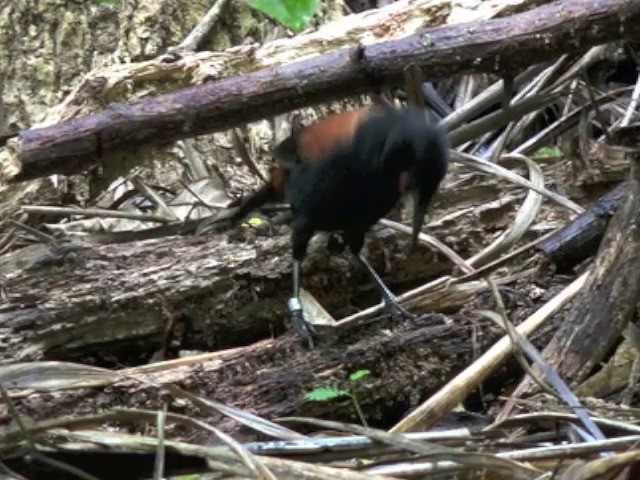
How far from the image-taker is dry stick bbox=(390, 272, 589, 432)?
Result: 2.52 m

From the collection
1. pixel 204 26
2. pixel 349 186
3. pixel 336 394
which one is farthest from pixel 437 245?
pixel 204 26

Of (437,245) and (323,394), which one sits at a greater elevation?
(437,245)

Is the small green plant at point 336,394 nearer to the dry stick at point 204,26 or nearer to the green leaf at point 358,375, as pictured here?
the green leaf at point 358,375

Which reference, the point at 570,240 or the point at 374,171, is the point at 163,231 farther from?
the point at 570,240

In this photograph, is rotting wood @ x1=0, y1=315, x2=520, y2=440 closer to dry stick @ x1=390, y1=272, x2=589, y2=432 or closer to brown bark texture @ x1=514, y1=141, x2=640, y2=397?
dry stick @ x1=390, y1=272, x2=589, y2=432

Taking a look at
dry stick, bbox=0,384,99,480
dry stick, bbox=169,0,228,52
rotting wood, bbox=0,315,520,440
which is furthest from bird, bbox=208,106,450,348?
dry stick, bbox=169,0,228,52

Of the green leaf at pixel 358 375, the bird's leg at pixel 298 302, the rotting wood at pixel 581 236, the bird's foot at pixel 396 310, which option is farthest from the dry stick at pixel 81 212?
the rotting wood at pixel 581 236

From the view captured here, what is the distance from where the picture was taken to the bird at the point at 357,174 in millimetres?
3162

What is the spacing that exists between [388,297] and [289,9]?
1.96m

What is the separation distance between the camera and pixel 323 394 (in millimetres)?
2918

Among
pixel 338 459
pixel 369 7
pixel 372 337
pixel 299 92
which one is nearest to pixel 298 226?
pixel 372 337

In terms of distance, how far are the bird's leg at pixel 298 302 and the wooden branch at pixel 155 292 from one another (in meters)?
0.06

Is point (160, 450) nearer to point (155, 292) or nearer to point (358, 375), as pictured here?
point (358, 375)

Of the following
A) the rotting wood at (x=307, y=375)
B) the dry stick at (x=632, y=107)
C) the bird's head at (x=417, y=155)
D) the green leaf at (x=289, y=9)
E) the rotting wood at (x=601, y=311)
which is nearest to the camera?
the green leaf at (x=289, y=9)
